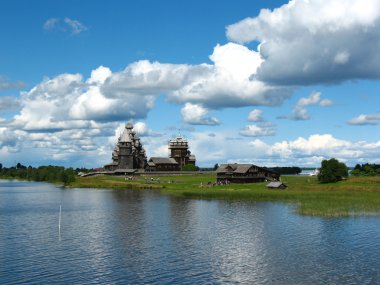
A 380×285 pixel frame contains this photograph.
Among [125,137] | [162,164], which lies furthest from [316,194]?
[125,137]

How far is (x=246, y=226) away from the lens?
5928cm

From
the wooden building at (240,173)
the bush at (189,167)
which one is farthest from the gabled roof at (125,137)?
the wooden building at (240,173)

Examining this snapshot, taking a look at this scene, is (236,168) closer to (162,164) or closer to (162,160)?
(162,164)

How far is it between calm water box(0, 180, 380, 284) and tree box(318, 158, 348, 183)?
42.1 meters

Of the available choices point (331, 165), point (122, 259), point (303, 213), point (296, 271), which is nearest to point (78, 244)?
point (122, 259)

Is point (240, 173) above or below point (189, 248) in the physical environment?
above

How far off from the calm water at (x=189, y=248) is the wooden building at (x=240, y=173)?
2100 inches

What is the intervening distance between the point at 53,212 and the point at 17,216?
655 cm

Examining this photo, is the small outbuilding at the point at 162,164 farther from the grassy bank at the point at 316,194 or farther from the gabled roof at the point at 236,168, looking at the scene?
the gabled roof at the point at 236,168

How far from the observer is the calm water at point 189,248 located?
36.1 metres

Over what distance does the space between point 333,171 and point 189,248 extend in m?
73.3

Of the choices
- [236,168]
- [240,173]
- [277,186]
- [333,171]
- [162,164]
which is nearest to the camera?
[277,186]

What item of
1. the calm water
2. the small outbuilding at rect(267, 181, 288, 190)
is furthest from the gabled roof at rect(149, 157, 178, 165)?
the calm water

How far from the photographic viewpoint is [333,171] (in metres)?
112
